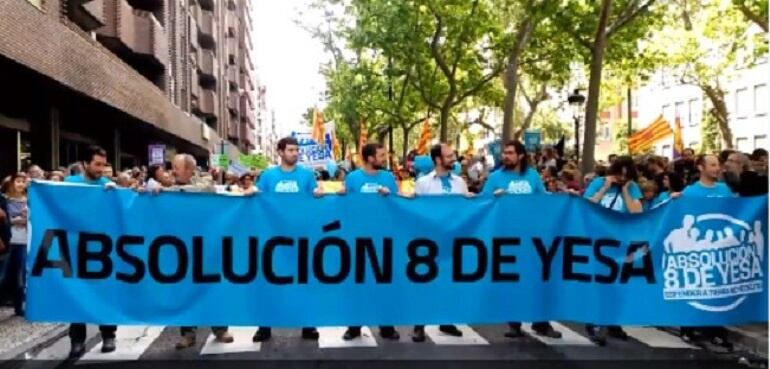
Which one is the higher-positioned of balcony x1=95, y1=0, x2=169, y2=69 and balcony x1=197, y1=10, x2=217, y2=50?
balcony x1=197, y1=10, x2=217, y2=50

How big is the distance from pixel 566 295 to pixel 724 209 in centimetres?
146

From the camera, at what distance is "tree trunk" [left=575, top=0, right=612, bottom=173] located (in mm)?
22102

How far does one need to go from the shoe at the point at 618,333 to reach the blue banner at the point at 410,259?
92 cm

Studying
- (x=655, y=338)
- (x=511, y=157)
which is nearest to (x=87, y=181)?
(x=511, y=157)

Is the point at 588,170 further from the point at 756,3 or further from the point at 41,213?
the point at 41,213

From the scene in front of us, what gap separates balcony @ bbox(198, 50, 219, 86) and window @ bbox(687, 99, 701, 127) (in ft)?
98.8

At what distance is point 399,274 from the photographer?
851 centimetres

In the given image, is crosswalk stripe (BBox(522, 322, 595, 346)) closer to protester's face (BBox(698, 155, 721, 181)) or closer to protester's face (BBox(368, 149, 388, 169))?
protester's face (BBox(698, 155, 721, 181))

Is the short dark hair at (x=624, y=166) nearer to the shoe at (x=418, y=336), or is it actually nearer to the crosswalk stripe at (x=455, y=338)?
the crosswalk stripe at (x=455, y=338)

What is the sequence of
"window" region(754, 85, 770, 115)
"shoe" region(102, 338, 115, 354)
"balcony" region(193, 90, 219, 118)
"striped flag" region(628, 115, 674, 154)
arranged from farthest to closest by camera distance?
"balcony" region(193, 90, 219, 118), "window" region(754, 85, 770, 115), "striped flag" region(628, 115, 674, 154), "shoe" region(102, 338, 115, 354)

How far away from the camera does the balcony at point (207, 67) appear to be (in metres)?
60.9

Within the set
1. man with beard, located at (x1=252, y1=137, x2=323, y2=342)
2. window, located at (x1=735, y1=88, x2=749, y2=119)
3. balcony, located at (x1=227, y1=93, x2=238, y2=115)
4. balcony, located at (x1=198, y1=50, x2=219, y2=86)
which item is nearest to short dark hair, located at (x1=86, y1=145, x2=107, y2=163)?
man with beard, located at (x1=252, y1=137, x2=323, y2=342)

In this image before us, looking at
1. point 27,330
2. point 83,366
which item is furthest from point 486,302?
point 27,330

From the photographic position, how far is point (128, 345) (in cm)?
900
